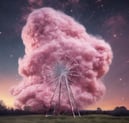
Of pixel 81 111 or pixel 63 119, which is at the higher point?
pixel 81 111

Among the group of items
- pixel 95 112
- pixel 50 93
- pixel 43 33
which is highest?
pixel 43 33

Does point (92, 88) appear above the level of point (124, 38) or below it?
below

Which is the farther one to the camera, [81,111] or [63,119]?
[81,111]

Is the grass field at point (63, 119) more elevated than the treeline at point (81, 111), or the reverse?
the treeline at point (81, 111)

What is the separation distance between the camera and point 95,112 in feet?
32.4

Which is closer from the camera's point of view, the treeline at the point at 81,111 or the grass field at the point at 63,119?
the grass field at the point at 63,119

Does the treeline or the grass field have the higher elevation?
the treeline

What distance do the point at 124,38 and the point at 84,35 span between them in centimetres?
114

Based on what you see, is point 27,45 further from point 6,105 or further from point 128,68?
point 128,68

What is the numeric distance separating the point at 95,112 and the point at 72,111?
654mm

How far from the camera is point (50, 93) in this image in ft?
33.4

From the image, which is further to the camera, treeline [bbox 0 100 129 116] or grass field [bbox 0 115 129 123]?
treeline [bbox 0 100 129 116]

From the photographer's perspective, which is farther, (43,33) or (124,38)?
(43,33)

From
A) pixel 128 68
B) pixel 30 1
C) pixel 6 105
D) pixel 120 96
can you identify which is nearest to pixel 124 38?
pixel 128 68
